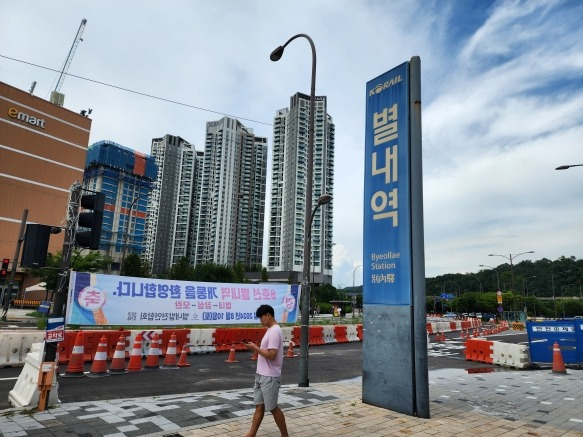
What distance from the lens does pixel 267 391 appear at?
16.3 ft

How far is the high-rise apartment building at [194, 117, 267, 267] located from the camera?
132625mm

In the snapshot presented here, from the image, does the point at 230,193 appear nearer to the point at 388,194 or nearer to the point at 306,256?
the point at 306,256

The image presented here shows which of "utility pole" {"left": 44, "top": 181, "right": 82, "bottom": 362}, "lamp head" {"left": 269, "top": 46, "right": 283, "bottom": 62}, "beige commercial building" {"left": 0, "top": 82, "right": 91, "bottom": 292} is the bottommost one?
"utility pole" {"left": 44, "top": 181, "right": 82, "bottom": 362}

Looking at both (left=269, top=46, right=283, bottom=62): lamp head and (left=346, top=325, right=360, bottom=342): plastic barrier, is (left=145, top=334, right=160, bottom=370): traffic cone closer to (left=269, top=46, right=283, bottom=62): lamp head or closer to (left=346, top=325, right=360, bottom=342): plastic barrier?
(left=269, top=46, right=283, bottom=62): lamp head

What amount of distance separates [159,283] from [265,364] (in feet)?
39.0

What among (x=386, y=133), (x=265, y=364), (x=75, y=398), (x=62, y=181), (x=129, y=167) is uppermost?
(x=129, y=167)

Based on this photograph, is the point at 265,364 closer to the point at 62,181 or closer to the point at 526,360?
the point at 526,360

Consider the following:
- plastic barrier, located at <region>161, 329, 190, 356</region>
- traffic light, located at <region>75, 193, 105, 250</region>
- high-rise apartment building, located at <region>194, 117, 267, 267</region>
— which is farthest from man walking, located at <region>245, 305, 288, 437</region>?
high-rise apartment building, located at <region>194, 117, 267, 267</region>

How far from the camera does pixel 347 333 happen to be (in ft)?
76.3

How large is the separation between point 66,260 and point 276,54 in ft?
25.4

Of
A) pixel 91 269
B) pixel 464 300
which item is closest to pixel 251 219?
pixel 464 300

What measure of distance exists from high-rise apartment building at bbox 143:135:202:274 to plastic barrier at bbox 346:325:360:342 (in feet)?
399

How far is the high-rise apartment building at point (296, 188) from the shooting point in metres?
124

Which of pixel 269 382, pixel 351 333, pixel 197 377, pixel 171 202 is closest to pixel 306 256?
pixel 197 377
